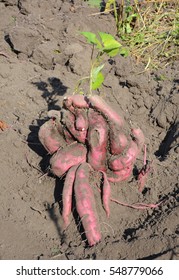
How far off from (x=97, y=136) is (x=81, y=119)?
135 millimetres

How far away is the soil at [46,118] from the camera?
232 centimetres

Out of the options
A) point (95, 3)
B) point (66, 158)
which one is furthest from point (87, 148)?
point (95, 3)

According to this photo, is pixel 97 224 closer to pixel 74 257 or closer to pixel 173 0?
pixel 74 257

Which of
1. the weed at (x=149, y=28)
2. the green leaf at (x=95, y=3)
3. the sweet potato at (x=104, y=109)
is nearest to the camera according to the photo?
the sweet potato at (x=104, y=109)

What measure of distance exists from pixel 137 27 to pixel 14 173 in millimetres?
2284

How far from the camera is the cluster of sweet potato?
8.00 ft

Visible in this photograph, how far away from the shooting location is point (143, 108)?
136 inches

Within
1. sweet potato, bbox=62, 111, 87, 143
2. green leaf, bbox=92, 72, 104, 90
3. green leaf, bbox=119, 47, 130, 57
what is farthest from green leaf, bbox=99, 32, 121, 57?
green leaf, bbox=119, 47, 130, 57

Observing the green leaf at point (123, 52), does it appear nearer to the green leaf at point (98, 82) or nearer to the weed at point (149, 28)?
the weed at point (149, 28)

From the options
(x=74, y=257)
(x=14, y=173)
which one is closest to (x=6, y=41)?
(x=14, y=173)

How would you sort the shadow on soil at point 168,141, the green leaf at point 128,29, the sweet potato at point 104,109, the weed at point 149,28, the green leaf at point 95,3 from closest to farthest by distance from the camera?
1. the sweet potato at point 104,109
2. the shadow on soil at point 168,141
3. the weed at point 149,28
4. the green leaf at point 128,29
5. the green leaf at point 95,3

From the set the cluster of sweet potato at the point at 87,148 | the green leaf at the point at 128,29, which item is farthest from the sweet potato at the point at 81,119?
the green leaf at the point at 128,29

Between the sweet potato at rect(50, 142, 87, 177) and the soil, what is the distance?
14 cm

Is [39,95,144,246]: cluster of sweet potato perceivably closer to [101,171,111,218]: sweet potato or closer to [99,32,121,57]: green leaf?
[101,171,111,218]: sweet potato
